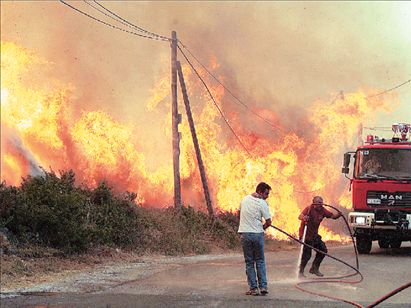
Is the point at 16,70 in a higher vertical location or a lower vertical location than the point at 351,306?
higher

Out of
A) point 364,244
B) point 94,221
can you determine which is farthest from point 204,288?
point 364,244

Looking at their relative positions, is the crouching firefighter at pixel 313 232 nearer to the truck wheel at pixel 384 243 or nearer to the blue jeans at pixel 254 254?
the blue jeans at pixel 254 254

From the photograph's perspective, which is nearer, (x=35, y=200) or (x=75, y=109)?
(x=35, y=200)

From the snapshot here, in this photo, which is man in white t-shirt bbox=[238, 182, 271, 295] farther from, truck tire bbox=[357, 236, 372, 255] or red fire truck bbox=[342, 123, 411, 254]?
truck tire bbox=[357, 236, 372, 255]

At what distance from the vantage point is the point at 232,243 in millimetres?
21828

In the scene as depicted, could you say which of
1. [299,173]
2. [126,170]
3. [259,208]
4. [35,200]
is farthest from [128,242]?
[299,173]

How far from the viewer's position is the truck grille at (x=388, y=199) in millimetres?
15406

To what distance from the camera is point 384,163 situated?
51.9 feet

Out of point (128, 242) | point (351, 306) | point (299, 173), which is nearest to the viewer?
point (351, 306)

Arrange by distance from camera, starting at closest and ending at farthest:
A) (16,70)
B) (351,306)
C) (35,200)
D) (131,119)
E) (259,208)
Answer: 1. (351,306)
2. (259,208)
3. (35,200)
4. (16,70)
5. (131,119)

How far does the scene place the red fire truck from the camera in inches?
607

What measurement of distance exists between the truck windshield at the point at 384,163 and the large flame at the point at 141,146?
1139 centimetres

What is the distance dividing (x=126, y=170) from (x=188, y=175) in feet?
10.4

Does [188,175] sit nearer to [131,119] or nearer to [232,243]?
[131,119]
